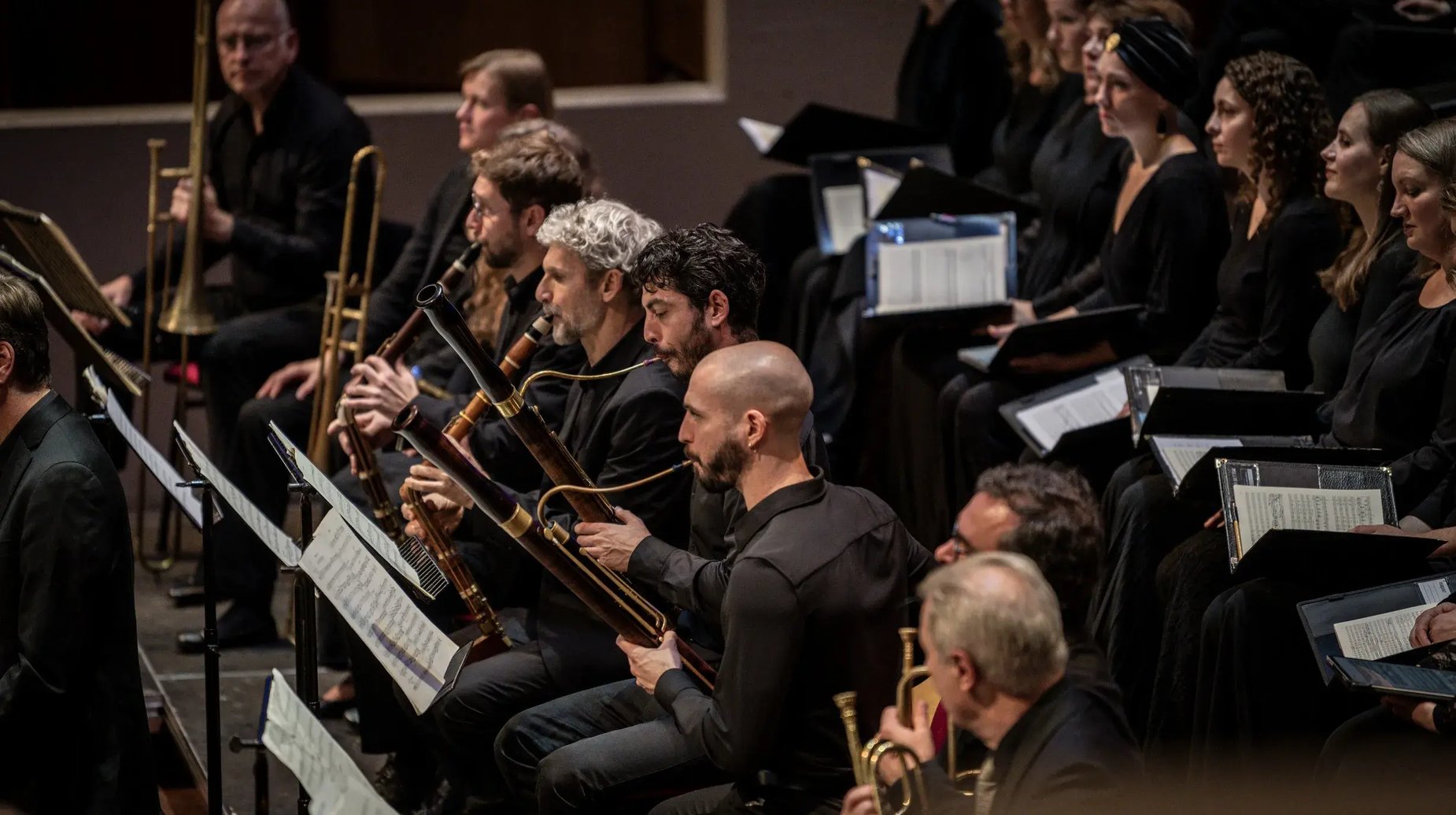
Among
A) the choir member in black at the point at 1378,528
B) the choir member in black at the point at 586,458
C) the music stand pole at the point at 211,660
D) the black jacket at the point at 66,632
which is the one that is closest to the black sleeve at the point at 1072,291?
the choir member in black at the point at 1378,528

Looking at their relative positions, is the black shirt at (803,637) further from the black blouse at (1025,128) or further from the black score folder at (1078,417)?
the black blouse at (1025,128)

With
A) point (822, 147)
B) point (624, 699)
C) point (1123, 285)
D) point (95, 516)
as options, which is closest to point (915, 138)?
point (822, 147)

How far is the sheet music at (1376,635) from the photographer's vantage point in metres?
3.04

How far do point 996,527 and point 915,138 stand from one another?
3.48m

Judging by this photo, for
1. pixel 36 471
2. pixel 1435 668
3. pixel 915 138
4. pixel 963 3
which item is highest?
pixel 963 3

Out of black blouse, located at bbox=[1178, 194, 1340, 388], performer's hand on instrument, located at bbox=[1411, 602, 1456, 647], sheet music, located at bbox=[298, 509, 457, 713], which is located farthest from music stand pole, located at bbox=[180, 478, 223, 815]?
black blouse, located at bbox=[1178, 194, 1340, 388]

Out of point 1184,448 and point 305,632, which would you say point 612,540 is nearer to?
point 305,632

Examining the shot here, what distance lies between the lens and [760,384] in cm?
281

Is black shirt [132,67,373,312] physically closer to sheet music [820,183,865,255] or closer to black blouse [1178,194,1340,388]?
A: sheet music [820,183,865,255]

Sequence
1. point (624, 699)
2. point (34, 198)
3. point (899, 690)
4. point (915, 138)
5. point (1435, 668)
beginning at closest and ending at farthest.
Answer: point (899, 690) → point (1435, 668) → point (624, 699) → point (915, 138) → point (34, 198)

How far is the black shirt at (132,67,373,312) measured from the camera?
553 centimetres

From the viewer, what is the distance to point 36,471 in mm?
3008

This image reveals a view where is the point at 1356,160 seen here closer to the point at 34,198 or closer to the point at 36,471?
the point at 36,471

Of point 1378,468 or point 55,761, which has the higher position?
point 1378,468
